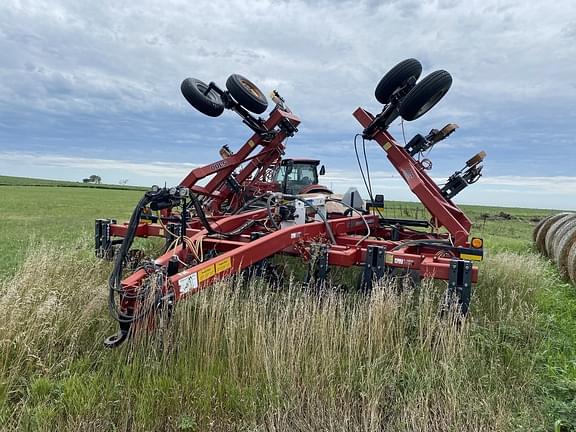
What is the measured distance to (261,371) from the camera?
3281 mm

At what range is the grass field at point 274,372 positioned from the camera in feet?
9.59

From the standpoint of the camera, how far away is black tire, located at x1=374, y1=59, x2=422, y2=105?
563 centimetres

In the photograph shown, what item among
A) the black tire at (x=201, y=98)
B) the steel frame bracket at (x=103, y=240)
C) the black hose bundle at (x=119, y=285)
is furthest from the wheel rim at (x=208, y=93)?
the black hose bundle at (x=119, y=285)

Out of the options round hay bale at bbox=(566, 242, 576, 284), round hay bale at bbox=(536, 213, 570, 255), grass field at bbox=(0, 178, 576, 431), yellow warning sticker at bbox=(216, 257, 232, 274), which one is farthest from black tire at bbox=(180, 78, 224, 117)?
round hay bale at bbox=(536, 213, 570, 255)

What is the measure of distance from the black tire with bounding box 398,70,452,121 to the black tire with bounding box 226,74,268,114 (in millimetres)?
2614

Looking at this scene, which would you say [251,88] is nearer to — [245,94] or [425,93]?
[245,94]

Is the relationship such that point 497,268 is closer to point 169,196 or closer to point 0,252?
point 169,196

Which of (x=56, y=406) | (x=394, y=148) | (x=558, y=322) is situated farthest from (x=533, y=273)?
(x=56, y=406)

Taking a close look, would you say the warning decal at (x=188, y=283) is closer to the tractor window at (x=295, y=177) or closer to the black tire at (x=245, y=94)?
the black tire at (x=245, y=94)

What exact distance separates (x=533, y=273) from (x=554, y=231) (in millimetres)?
4234

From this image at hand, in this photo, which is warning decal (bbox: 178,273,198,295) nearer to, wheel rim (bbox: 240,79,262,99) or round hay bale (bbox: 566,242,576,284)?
wheel rim (bbox: 240,79,262,99)

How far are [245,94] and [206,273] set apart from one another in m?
4.23

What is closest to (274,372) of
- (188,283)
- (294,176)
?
(188,283)

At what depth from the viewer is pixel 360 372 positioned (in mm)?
3312
